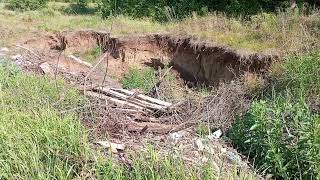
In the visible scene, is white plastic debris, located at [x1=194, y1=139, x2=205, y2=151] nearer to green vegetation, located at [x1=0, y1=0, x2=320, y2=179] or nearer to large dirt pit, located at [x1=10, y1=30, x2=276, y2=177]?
large dirt pit, located at [x1=10, y1=30, x2=276, y2=177]

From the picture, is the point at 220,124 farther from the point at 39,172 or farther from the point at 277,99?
the point at 39,172

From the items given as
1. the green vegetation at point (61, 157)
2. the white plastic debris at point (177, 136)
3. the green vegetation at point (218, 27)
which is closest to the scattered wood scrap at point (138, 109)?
the white plastic debris at point (177, 136)

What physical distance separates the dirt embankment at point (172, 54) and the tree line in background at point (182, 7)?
6.79 ft

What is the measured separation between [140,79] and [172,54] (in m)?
1.53

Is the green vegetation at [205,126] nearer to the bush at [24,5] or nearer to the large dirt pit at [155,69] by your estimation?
the large dirt pit at [155,69]

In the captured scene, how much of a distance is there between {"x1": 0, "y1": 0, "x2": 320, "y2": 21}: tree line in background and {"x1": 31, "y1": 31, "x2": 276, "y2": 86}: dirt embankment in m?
2.07

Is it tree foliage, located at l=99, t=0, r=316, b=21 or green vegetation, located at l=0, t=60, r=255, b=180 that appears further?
tree foliage, located at l=99, t=0, r=316, b=21

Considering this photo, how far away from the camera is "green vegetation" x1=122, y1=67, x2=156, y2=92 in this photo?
9.67 meters

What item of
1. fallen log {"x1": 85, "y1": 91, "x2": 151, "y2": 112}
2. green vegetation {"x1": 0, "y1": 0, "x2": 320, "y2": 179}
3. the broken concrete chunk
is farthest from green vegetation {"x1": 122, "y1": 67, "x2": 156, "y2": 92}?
the broken concrete chunk

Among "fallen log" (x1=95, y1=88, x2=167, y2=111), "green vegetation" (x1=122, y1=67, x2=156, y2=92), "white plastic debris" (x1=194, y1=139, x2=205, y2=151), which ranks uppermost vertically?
"white plastic debris" (x1=194, y1=139, x2=205, y2=151)

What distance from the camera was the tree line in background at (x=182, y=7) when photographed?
13.1 meters

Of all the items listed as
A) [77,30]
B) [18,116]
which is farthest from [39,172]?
[77,30]

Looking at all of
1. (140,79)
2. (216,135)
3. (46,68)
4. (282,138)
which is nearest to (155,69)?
(140,79)

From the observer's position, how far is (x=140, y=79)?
33.7 ft
